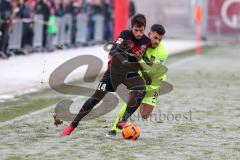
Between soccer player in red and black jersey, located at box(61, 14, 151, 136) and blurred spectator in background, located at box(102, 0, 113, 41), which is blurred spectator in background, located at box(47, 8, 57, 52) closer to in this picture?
blurred spectator in background, located at box(102, 0, 113, 41)

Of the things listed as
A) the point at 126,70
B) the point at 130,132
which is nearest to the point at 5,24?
the point at 126,70

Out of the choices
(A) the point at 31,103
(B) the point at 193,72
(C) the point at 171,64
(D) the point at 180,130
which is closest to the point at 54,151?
(D) the point at 180,130

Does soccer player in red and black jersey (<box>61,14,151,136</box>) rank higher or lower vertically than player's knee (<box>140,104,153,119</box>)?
higher

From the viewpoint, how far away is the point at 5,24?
25.8 meters

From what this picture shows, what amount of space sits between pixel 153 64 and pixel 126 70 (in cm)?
41

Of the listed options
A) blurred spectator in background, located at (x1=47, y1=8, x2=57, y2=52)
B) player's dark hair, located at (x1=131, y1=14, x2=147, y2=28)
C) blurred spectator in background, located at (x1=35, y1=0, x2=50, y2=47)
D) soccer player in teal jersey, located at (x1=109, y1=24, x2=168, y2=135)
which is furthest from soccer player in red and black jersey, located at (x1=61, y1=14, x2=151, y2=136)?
blurred spectator in background, located at (x1=47, y1=8, x2=57, y2=52)

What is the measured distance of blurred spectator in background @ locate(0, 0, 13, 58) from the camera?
25703 mm

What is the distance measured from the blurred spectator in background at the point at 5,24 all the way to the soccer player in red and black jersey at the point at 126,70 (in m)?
14.2

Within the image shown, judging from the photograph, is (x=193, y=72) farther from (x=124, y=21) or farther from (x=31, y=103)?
(x=31, y=103)

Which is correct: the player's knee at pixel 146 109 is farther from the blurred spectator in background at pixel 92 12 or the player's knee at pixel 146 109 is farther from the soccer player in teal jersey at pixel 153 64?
the blurred spectator in background at pixel 92 12

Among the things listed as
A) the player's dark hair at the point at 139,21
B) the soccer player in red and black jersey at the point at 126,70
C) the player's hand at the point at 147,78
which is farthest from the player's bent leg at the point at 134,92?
the player's dark hair at the point at 139,21

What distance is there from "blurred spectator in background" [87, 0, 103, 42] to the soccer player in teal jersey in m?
24.4

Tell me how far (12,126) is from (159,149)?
2930 millimetres

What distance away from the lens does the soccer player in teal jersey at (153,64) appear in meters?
11.5
